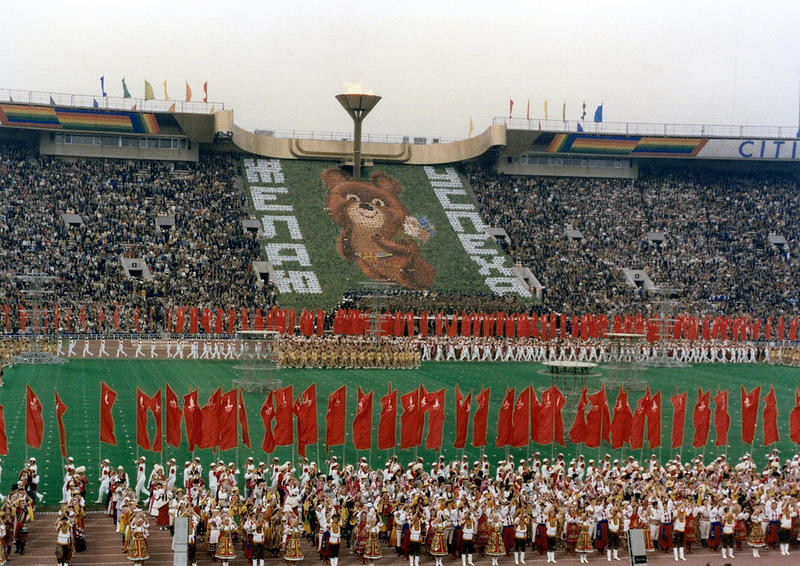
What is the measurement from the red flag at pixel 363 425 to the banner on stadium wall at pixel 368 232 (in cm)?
3758

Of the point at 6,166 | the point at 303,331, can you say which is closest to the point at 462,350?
the point at 303,331

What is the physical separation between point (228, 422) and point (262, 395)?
1419 centimetres

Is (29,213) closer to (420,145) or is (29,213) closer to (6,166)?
(6,166)

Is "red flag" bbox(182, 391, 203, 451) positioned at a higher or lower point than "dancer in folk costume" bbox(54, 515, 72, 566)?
higher

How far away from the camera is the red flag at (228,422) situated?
23250mm

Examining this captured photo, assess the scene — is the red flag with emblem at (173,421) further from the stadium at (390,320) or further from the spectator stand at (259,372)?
the spectator stand at (259,372)

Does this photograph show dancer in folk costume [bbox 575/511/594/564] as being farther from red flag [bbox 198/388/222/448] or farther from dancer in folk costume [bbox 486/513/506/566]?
red flag [bbox 198/388/222/448]

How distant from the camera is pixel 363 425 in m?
24.0

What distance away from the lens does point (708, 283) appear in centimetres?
6869

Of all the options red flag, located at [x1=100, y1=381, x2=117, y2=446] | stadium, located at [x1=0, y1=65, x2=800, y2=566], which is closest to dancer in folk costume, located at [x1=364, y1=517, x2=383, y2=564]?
stadium, located at [x1=0, y1=65, x2=800, y2=566]

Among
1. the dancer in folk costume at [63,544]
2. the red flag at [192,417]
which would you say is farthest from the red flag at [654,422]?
the dancer in folk costume at [63,544]

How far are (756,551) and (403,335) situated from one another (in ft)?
116

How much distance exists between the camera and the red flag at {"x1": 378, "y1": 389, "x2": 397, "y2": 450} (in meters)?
Answer: 24.0

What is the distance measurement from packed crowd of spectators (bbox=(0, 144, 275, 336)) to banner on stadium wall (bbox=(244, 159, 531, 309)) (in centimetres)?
248
